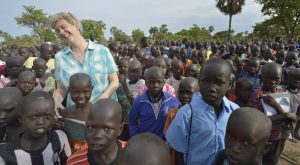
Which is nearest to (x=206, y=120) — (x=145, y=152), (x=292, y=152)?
(x=145, y=152)

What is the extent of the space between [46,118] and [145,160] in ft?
4.07

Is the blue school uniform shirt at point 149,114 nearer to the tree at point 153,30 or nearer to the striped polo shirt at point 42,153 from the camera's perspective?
the striped polo shirt at point 42,153

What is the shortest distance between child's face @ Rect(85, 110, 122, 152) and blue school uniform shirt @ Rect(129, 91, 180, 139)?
1.41 meters

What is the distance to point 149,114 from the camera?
11.5 ft

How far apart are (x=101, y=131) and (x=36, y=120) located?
22.2 inches

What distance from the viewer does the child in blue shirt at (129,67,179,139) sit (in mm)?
3496

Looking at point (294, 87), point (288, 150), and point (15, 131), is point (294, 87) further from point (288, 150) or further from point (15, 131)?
point (15, 131)

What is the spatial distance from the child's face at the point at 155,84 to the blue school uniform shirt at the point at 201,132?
1.28 meters

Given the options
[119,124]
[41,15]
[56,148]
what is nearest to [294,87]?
[119,124]

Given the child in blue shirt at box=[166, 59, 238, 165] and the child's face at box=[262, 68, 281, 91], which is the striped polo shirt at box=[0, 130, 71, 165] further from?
the child's face at box=[262, 68, 281, 91]

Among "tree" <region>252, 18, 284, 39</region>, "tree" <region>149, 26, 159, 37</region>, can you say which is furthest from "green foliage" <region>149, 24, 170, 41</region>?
"tree" <region>252, 18, 284, 39</region>

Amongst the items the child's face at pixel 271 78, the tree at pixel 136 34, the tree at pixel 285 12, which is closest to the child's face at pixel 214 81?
the child's face at pixel 271 78

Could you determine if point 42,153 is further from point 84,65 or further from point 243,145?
point 243,145

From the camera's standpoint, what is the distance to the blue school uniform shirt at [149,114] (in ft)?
11.5
